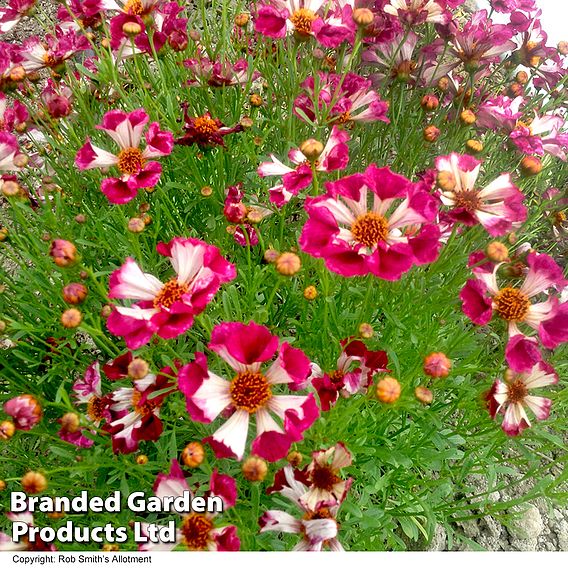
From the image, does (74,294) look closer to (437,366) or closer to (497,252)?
(437,366)

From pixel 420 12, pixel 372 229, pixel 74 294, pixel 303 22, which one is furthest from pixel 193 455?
pixel 420 12

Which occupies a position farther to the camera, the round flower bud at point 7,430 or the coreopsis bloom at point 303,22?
the coreopsis bloom at point 303,22

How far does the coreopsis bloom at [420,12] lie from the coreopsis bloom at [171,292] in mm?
874

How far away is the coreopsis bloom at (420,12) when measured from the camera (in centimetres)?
132

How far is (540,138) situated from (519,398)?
800 millimetres

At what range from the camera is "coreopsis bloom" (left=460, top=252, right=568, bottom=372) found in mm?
885

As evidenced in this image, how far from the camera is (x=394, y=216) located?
91cm

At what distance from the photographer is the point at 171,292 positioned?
880 mm

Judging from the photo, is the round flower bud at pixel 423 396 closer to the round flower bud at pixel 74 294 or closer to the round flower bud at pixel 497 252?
the round flower bud at pixel 497 252

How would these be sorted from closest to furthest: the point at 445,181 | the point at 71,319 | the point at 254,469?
the point at 254,469 < the point at 71,319 < the point at 445,181

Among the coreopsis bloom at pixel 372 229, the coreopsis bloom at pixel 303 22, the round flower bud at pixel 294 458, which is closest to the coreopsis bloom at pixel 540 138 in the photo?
the coreopsis bloom at pixel 303 22

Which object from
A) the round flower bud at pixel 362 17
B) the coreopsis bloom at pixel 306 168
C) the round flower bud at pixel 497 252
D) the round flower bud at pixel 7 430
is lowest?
the round flower bud at pixel 7 430

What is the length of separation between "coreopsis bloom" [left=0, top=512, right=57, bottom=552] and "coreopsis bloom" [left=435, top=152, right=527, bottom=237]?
901 millimetres

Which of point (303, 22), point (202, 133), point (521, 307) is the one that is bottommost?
point (521, 307)
